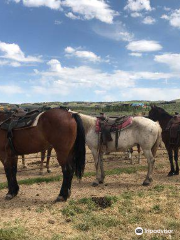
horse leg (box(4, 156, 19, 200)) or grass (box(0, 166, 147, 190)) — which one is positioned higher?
horse leg (box(4, 156, 19, 200))

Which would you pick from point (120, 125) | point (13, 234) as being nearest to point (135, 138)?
point (120, 125)

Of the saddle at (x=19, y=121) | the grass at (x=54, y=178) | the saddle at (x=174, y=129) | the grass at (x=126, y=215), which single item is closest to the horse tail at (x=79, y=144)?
the grass at (x=126, y=215)

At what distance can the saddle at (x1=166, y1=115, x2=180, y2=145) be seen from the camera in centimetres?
913

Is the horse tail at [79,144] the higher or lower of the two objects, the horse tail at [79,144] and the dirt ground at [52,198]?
the higher

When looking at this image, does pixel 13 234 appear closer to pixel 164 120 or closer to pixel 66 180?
pixel 66 180

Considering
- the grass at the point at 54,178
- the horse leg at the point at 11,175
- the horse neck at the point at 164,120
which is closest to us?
the horse leg at the point at 11,175

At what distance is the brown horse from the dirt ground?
0.50 m

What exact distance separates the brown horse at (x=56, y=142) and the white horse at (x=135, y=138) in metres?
1.81

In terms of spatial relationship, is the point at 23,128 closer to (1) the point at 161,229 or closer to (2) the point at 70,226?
(2) the point at 70,226

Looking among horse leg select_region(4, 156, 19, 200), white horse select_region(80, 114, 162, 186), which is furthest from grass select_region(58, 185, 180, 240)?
horse leg select_region(4, 156, 19, 200)

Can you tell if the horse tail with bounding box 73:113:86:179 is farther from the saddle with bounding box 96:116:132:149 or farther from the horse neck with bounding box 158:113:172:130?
the horse neck with bounding box 158:113:172:130

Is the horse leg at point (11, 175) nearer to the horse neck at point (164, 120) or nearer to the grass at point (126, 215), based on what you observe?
the grass at point (126, 215)

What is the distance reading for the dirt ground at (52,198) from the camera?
4.81m

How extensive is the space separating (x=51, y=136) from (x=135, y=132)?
3083 millimetres
